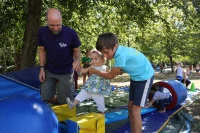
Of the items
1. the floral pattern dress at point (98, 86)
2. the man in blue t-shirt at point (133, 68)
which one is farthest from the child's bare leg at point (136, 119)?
the floral pattern dress at point (98, 86)

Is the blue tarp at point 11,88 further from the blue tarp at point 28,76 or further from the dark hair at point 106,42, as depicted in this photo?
the dark hair at point 106,42

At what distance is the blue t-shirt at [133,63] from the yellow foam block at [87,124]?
75 centimetres

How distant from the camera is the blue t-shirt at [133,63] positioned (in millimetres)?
3061

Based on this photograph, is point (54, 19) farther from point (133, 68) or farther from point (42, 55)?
point (133, 68)

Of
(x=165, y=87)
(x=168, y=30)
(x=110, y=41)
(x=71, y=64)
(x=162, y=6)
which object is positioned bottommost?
(x=165, y=87)

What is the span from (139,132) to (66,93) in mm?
1317

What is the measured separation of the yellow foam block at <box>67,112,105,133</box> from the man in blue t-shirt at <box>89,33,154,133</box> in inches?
21.2

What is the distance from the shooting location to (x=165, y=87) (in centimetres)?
586

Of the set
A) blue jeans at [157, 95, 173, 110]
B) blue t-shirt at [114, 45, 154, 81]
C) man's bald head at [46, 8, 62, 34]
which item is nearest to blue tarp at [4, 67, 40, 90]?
man's bald head at [46, 8, 62, 34]

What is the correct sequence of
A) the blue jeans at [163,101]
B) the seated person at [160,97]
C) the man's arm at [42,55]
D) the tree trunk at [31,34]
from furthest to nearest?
the tree trunk at [31,34]
the blue jeans at [163,101]
the seated person at [160,97]
the man's arm at [42,55]

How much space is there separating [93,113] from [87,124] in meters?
0.38

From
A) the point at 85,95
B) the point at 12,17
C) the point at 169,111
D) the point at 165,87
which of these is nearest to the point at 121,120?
the point at 85,95

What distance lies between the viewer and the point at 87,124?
2.96 meters

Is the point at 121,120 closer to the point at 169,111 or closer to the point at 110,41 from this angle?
the point at 169,111
